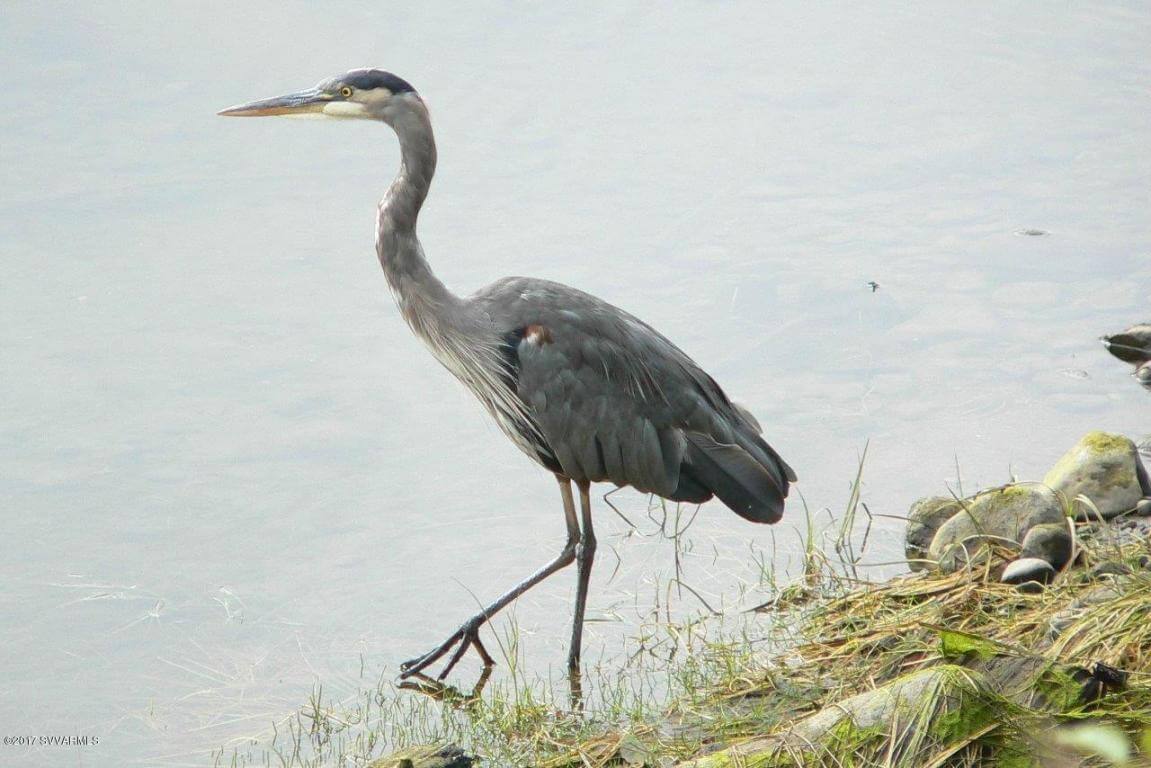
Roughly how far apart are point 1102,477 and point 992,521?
576 mm

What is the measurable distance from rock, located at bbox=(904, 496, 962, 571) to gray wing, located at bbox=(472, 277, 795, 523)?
29.5 inches

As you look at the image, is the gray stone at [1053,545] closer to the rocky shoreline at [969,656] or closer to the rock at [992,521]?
the rocky shoreline at [969,656]

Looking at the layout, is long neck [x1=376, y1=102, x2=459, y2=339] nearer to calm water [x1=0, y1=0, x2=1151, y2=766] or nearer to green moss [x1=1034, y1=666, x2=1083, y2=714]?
calm water [x1=0, y1=0, x2=1151, y2=766]

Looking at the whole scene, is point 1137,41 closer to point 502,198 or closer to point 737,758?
point 502,198

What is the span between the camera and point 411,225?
5.77m

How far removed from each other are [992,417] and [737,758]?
3.76 metres

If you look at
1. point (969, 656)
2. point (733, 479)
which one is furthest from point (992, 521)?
point (969, 656)

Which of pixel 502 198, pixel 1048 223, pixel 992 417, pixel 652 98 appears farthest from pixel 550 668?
pixel 652 98

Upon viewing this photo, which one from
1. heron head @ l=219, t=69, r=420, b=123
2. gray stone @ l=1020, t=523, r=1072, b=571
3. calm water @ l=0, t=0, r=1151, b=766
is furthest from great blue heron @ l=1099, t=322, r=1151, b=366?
heron head @ l=219, t=69, r=420, b=123

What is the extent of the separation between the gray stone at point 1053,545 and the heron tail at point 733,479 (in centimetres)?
92

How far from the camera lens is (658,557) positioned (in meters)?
6.25

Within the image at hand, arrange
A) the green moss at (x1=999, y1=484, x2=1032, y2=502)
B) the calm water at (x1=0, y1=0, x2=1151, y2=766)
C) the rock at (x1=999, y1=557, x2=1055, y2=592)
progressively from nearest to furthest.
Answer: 1. the rock at (x1=999, y1=557, x2=1055, y2=592)
2. the green moss at (x1=999, y1=484, x2=1032, y2=502)
3. the calm water at (x1=0, y1=0, x2=1151, y2=766)

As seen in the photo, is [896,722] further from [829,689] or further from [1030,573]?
[1030,573]

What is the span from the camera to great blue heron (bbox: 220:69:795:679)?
554 cm
